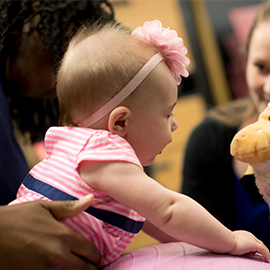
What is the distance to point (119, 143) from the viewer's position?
1.94 ft

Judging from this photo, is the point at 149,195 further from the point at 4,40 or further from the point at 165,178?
the point at 165,178

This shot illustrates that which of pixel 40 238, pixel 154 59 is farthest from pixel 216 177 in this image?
pixel 40 238

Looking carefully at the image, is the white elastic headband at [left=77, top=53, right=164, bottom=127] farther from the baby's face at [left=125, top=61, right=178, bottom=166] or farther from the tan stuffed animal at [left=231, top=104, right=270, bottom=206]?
the tan stuffed animal at [left=231, top=104, right=270, bottom=206]

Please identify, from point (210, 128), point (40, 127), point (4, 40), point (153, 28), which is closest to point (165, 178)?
point (210, 128)

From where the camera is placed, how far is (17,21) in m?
0.97

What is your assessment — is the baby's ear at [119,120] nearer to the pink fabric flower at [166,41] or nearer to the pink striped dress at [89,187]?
the pink striped dress at [89,187]

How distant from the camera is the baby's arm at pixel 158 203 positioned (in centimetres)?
55

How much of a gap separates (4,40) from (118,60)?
1.66 ft

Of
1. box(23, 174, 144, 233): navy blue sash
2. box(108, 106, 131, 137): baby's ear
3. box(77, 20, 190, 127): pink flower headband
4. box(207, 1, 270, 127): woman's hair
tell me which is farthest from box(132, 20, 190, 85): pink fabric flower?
box(207, 1, 270, 127): woman's hair

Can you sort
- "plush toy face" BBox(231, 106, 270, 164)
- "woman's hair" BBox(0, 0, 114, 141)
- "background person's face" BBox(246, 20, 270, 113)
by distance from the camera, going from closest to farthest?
1. "plush toy face" BBox(231, 106, 270, 164)
2. "woman's hair" BBox(0, 0, 114, 141)
3. "background person's face" BBox(246, 20, 270, 113)

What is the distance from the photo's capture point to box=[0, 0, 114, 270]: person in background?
552 mm

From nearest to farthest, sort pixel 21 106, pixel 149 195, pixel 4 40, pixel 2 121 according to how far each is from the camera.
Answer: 1. pixel 149 195
2. pixel 2 121
3. pixel 4 40
4. pixel 21 106

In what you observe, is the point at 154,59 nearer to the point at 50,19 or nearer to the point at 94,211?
the point at 94,211

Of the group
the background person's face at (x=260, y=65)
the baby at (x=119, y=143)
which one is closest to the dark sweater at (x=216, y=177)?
the background person's face at (x=260, y=65)
